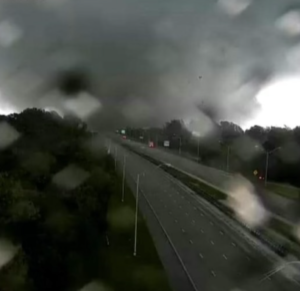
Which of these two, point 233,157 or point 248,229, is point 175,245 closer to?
point 248,229

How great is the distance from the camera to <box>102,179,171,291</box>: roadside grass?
22.7 feet

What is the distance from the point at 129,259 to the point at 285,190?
8.80 m

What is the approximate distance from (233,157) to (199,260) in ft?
50.0

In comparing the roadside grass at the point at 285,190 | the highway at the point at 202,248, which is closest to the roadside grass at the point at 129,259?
the highway at the point at 202,248

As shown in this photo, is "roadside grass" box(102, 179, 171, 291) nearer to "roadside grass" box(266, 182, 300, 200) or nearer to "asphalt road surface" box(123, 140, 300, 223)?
"asphalt road surface" box(123, 140, 300, 223)

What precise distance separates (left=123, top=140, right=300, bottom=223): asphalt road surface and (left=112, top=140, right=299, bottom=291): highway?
4.23 feet

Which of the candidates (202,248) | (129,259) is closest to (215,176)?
(202,248)

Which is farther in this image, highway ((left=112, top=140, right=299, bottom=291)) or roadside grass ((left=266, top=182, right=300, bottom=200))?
roadside grass ((left=266, top=182, right=300, bottom=200))

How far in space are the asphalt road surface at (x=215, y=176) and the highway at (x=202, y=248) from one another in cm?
129

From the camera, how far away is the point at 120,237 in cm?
1003

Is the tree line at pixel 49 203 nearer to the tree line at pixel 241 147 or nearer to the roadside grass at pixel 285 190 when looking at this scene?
the tree line at pixel 241 147

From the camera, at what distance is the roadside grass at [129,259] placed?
6.91 meters

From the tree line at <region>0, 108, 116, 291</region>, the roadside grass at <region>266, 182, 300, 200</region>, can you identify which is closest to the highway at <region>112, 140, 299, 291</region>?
the tree line at <region>0, 108, 116, 291</region>

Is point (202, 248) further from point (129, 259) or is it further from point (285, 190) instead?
point (285, 190)
